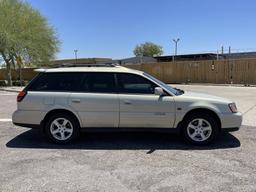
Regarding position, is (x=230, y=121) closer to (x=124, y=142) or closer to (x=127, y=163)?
(x=124, y=142)

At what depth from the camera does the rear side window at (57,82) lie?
691 cm

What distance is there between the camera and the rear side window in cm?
691

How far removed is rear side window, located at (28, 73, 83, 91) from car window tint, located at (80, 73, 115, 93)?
16 cm

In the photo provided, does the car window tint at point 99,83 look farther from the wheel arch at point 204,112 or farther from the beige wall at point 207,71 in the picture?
the beige wall at point 207,71

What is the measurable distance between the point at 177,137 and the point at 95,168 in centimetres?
267

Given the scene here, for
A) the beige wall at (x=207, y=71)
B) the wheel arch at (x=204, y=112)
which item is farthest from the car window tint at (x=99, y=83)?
the beige wall at (x=207, y=71)

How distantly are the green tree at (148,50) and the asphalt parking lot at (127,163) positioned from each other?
92.2 meters

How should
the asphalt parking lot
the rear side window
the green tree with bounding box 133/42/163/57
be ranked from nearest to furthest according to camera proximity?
the asphalt parking lot
the rear side window
the green tree with bounding box 133/42/163/57

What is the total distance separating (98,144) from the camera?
6.86m

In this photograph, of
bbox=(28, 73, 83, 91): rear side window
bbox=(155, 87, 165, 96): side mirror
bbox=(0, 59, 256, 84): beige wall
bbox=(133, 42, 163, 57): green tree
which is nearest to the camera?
bbox=(155, 87, 165, 96): side mirror

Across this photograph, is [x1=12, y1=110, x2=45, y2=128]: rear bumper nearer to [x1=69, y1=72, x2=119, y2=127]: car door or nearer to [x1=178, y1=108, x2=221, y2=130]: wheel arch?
[x1=69, y1=72, x2=119, y2=127]: car door

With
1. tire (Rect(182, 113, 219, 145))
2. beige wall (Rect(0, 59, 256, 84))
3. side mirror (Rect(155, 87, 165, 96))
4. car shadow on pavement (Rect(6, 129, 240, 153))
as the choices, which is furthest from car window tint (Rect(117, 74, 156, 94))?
beige wall (Rect(0, 59, 256, 84))

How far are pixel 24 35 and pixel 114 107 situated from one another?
23.7m

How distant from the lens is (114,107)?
6695 mm
